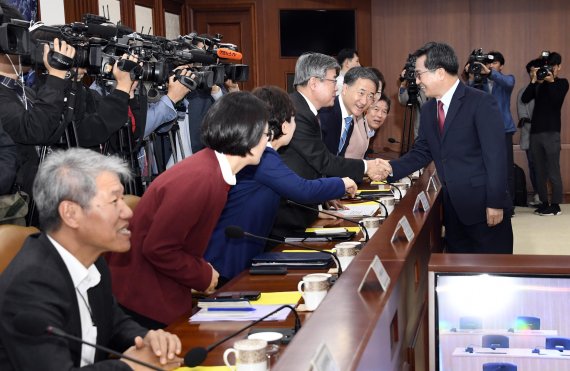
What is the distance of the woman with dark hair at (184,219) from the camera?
92.0 inches

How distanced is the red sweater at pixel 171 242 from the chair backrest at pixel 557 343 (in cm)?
101

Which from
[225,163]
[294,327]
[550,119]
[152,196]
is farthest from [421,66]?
[550,119]

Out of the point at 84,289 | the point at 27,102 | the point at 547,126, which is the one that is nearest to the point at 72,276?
the point at 84,289

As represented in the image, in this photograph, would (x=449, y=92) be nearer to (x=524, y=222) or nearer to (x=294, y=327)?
(x=294, y=327)

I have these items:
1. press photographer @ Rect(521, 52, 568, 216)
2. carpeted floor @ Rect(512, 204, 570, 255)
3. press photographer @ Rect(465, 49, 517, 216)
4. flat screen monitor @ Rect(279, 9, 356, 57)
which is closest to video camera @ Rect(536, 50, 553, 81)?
press photographer @ Rect(521, 52, 568, 216)

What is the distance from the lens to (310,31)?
29.5ft

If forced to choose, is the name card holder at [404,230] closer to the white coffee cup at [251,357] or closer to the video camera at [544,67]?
the white coffee cup at [251,357]

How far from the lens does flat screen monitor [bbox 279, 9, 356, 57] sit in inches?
353

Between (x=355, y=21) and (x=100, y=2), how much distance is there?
3.68 m

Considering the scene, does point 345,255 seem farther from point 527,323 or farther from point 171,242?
point 527,323

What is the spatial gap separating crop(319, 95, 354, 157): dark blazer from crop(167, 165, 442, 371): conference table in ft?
4.90

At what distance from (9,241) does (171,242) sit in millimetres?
443

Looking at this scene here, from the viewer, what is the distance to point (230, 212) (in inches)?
116

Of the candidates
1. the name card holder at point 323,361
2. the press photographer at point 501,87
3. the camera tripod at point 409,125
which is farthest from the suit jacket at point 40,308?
the press photographer at point 501,87
